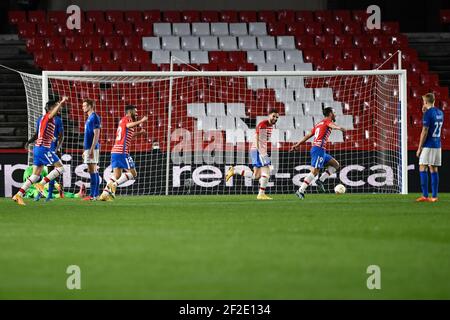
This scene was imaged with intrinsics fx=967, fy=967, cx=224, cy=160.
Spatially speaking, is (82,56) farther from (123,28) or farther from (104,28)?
(123,28)

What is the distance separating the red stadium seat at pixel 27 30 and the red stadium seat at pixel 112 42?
1910mm

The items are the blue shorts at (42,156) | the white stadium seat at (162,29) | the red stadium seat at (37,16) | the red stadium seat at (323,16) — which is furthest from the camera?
the red stadium seat at (323,16)

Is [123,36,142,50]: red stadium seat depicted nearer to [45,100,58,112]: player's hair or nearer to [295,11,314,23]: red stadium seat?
[295,11,314,23]: red stadium seat

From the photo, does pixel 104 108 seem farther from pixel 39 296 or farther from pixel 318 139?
pixel 39 296

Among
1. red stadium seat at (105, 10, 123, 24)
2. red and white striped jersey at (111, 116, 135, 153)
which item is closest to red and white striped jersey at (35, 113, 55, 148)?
red and white striped jersey at (111, 116, 135, 153)

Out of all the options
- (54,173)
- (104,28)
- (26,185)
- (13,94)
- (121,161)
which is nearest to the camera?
(26,185)

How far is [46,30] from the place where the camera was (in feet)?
82.1

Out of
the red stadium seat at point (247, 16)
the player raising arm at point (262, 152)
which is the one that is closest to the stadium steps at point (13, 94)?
the red stadium seat at point (247, 16)

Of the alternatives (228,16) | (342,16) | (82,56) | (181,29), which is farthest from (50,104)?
(342,16)

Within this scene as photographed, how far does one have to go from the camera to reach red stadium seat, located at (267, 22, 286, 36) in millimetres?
25538

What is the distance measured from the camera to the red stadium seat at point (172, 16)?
2570cm

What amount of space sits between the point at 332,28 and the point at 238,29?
8.26 ft

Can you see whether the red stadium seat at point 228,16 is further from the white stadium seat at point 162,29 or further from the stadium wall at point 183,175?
the stadium wall at point 183,175

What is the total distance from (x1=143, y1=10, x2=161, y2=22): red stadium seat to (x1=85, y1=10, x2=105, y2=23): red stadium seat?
1.13m
